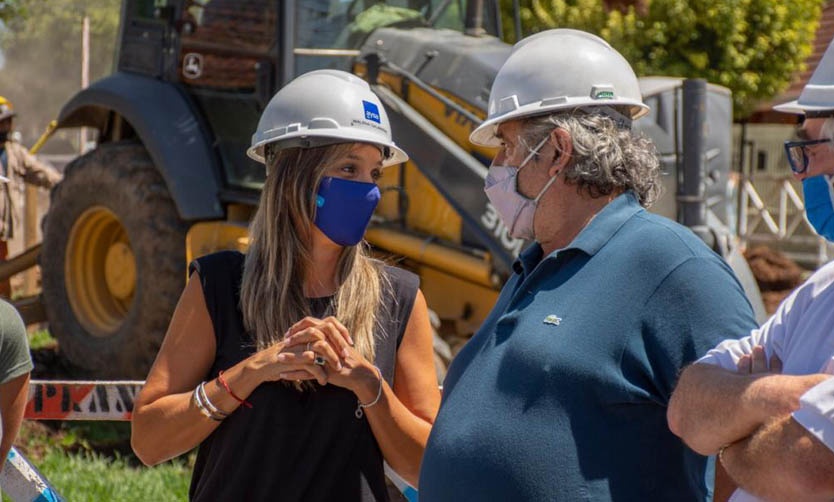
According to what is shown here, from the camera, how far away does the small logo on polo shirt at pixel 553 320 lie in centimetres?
249

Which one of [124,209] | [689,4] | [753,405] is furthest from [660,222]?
[689,4]

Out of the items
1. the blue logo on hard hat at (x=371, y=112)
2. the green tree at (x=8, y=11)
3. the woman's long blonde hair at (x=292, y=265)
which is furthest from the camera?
the green tree at (x=8, y=11)

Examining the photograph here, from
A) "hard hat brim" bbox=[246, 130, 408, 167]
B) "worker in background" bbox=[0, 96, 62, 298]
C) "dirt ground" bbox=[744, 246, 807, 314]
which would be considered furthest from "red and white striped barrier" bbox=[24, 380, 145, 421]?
"dirt ground" bbox=[744, 246, 807, 314]

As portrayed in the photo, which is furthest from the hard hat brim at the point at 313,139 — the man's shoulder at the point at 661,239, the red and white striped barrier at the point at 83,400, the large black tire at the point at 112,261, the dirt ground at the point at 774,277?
the dirt ground at the point at 774,277

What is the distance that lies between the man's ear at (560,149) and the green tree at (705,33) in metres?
14.4

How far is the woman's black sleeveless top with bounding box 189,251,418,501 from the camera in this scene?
2826 mm

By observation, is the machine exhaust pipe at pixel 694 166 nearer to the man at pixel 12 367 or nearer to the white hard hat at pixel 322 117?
the white hard hat at pixel 322 117

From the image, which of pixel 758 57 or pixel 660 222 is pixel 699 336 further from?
pixel 758 57

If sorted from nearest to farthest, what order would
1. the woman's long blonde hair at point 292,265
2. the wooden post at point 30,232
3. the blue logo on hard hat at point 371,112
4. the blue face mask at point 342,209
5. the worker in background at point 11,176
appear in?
the woman's long blonde hair at point 292,265
the blue face mask at point 342,209
the blue logo on hard hat at point 371,112
the worker in background at point 11,176
the wooden post at point 30,232

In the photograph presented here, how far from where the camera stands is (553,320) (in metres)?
2.50

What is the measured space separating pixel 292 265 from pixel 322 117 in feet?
1.29

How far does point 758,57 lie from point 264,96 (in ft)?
41.7

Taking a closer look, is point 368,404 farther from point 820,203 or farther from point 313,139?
point 820,203

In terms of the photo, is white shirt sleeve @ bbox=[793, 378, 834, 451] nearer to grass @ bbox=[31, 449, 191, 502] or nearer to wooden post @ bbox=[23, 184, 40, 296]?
grass @ bbox=[31, 449, 191, 502]
